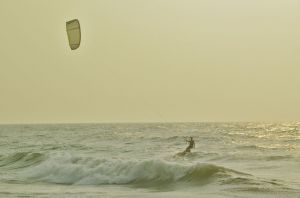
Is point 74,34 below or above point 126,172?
above

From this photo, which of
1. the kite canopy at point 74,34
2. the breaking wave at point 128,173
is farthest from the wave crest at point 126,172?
the kite canopy at point 74,34

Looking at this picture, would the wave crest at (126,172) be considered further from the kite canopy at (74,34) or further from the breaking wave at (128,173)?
the kite canopy at (74,34)

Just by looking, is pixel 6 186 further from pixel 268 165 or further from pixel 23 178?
pixel 268 165

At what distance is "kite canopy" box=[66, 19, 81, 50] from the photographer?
13.1 metres

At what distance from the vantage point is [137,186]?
1536 cm

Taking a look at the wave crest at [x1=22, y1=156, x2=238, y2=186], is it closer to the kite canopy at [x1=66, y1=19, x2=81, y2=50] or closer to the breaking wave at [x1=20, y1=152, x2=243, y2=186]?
the breaking wave at [x1=20, y1=152, x2=243, y2=186]

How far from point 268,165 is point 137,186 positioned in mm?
7129

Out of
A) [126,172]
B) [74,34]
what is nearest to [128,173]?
[126,172]

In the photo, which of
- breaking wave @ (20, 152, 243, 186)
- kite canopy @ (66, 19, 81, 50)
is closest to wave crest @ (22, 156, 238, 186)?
breaking wave @ (20, 152, 243, 186)

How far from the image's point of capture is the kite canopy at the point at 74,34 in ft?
43.1

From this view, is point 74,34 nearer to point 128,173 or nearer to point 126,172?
point 128,173

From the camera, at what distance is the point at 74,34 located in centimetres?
1324

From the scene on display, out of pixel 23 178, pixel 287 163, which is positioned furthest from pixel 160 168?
pixel 287 163

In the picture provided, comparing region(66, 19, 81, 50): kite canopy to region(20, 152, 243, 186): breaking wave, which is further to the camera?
region(20, 152, 243, 186): breaking wave
